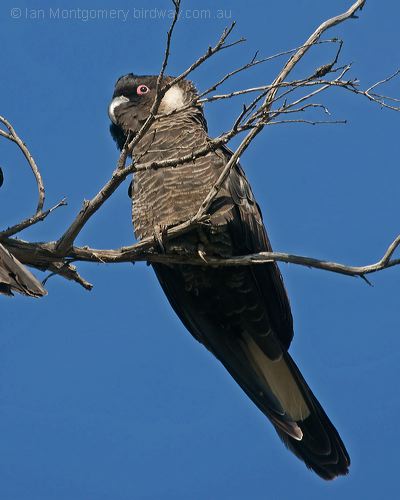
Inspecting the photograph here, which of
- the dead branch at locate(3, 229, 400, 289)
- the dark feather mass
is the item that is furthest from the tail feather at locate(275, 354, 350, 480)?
the dead branch at locate(3, 229, 400, 289)

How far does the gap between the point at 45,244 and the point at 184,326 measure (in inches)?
69.1

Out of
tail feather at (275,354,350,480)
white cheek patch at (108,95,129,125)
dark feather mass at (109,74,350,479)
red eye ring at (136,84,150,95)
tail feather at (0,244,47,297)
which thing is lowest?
tail feather at (0,244,47,297)

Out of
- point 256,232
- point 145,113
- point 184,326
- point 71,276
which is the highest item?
point 145,113

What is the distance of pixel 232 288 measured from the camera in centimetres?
600

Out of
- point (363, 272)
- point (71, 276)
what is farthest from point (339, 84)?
point (71, 276)

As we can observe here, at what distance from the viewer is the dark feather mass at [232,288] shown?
225 inches

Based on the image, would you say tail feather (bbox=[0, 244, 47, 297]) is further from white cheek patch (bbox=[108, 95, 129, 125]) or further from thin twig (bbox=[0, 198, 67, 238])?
white cheek patch (bbox=[108, 95, 129, 125])

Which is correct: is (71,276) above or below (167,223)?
below

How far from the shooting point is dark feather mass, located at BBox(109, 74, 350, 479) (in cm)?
571

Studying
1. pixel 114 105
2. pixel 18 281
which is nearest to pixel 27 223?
pixel 18 281

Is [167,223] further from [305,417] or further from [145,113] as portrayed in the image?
[305,417]

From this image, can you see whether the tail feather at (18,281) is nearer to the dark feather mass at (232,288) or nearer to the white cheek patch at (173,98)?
the dark feather mass at (232,288)

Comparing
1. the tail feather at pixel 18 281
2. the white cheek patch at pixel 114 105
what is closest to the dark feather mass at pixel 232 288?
the white cheek patch at pixel 114 105

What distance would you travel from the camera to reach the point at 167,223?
5.68 metres
